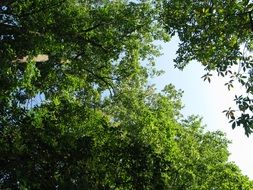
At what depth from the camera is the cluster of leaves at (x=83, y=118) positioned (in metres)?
14.7

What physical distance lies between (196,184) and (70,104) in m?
8.68

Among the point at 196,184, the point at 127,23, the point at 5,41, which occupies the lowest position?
the point at 196,184

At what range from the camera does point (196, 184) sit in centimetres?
2138

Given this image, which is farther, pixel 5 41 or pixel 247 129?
pixel 5 41

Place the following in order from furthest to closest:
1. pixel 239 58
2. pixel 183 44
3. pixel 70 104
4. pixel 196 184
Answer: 1. pixel 196 184
2. pixel 70 104
3. pixel 183 44
4. pixel 239 58

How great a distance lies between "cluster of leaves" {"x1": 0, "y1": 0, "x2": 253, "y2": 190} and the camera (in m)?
14.7

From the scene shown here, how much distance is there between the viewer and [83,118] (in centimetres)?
1695

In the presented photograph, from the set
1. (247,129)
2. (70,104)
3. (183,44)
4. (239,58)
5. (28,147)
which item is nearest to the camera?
(247,129)

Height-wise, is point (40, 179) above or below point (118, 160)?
below

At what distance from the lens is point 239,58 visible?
12.4m

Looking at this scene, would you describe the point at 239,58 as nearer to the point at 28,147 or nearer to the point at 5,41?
the point at 28,147

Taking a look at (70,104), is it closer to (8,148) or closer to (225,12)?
(8,148)

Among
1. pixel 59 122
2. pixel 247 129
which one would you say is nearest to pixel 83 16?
pixel 59 122

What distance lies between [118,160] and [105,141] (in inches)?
42.7
